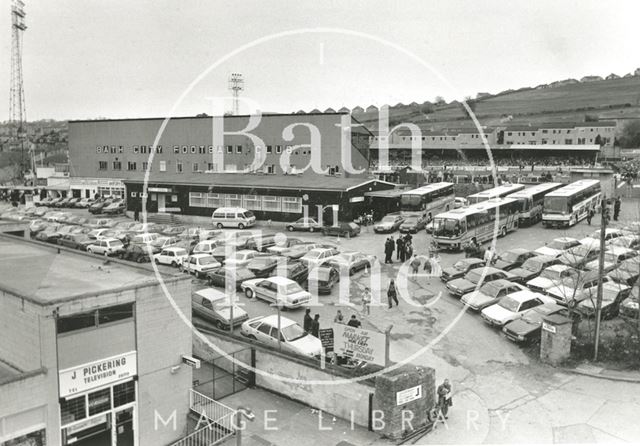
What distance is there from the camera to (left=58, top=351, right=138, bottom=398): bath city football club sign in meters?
12.9

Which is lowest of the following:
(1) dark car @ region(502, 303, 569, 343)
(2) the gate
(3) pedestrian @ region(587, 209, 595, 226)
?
(2) the gate

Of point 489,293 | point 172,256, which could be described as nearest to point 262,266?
point 172,256

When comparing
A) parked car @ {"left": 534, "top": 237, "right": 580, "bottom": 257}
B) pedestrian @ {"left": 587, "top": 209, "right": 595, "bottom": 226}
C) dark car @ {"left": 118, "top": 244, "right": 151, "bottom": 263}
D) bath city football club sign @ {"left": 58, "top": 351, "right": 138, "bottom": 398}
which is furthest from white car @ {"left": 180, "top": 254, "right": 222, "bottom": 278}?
pedestrian @ {"left": 587, "top": 209, "right": 595, "bottom": 226}

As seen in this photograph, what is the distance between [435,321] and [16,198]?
210 ft

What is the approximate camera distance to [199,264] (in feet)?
94.2

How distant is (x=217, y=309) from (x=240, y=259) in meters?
8.24

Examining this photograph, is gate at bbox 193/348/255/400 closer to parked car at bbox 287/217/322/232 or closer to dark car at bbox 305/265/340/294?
dark car at bbox 305/265/340/294

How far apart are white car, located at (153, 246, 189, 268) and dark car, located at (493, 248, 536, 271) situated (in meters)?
16.8

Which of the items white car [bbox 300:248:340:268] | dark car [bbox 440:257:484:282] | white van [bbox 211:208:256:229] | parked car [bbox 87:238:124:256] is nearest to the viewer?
dark car [bbox 440:257:484:282]

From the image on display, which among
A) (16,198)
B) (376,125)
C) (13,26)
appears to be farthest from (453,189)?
(376,125)

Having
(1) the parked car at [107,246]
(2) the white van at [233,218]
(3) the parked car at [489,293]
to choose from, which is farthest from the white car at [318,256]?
(2) the white van at [233,218]

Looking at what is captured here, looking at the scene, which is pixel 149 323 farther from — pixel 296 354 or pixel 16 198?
pixel 16 198

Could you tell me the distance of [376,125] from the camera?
19675cm

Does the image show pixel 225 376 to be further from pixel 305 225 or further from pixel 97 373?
pixel 305 225
